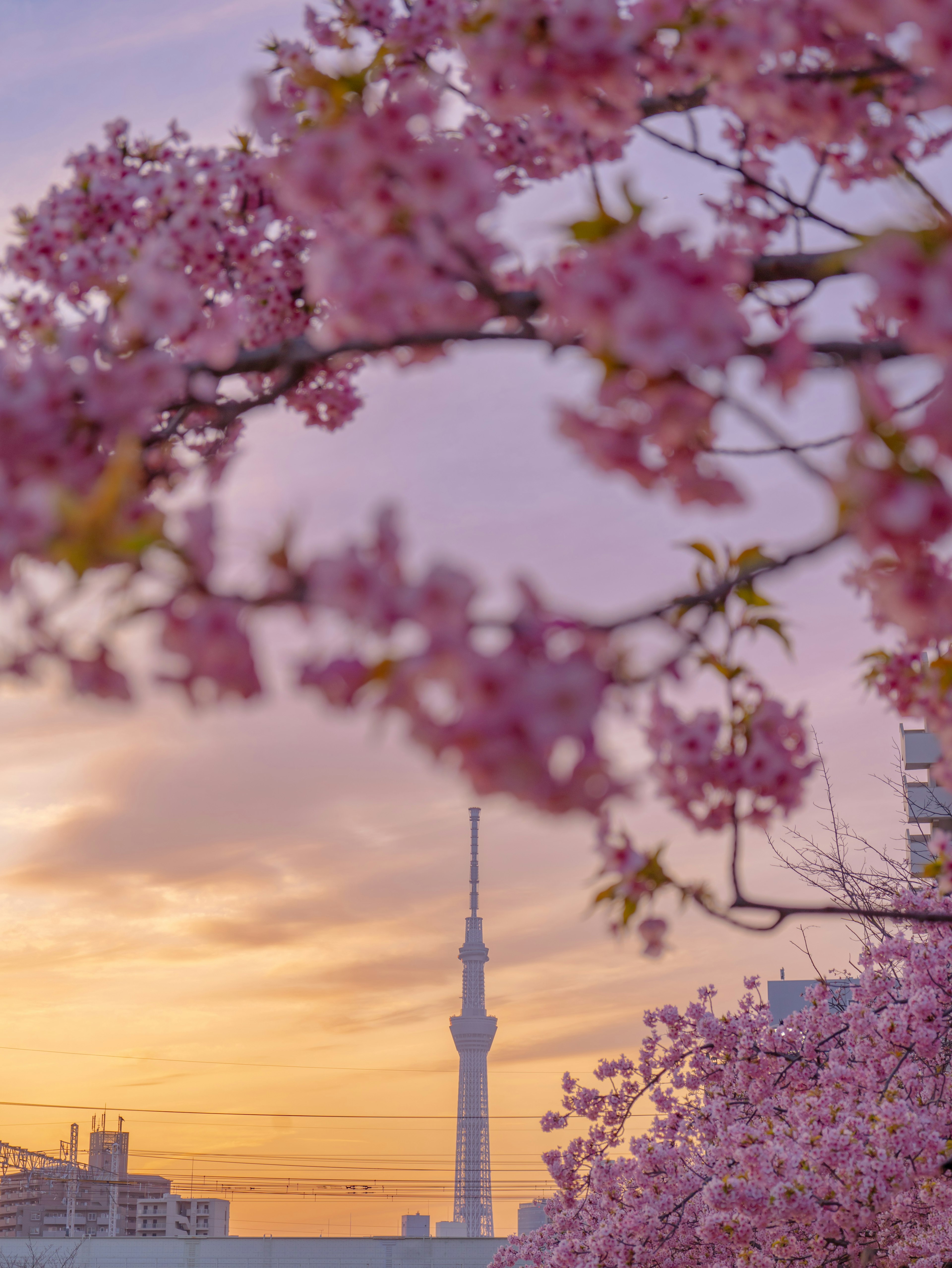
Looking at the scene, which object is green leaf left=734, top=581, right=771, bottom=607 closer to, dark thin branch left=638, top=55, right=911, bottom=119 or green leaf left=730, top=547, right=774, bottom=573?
green leaf left=730, top=547, right=774, bottom=573

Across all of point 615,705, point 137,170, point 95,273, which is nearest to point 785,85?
point 615,705

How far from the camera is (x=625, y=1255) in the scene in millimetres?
7629

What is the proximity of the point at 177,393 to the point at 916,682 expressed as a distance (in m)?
2.58

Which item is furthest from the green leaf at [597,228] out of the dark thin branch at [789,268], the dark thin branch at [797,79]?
the dark thin branch at [797,79]

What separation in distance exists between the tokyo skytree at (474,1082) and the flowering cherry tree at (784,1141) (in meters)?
41.3

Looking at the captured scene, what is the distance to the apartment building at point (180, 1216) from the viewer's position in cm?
8144

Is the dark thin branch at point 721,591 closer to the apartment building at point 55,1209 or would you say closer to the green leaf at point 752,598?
the green leaf at point 752,598

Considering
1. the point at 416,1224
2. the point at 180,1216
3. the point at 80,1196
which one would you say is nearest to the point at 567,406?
the point at 416,1224

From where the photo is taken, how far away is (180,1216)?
84.8m

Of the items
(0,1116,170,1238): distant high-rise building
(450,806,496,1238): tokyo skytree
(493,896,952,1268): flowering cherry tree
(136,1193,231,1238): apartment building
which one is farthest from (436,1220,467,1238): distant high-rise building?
(493,896,952,1268): flowering cherry tree

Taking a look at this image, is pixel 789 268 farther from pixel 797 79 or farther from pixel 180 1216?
pixel 180 1216

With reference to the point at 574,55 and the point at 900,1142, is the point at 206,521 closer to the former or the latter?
the point at 574,55

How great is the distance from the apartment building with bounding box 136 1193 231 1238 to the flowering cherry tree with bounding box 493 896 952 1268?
261ft

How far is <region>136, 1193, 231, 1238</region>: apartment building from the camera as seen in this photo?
267 feet
